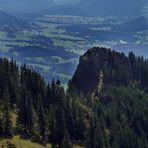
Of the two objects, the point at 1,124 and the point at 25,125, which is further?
the point at 25,125

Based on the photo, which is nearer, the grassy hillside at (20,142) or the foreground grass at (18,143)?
the foreground grass at (18,143)

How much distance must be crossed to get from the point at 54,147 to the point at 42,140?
195 inches

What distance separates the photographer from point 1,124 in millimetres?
184750

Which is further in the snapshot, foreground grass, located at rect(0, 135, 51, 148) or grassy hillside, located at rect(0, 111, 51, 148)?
grassy hillside, located at rect(0, 111, 51, 148)

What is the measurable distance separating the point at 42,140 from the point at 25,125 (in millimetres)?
8247

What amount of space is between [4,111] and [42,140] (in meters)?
17.3

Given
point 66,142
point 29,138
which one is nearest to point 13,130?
point 29,138

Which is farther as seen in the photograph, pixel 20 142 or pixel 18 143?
pixel 20 142

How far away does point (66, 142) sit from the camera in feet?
627

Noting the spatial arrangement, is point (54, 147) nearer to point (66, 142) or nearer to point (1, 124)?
point (66, 142)

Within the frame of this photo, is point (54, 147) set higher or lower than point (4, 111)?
lower

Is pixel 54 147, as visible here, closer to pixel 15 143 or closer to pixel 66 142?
pixel 66 142

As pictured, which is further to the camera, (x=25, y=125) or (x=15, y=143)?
(x=25, y=125)

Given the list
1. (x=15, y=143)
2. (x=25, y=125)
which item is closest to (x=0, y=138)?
(x=15, y=143)
